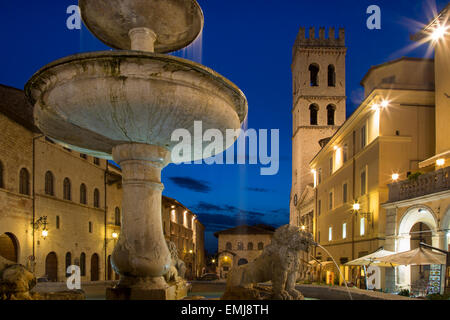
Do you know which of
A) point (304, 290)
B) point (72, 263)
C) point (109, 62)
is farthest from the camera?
point (72, 263)

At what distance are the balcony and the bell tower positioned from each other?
100 feet

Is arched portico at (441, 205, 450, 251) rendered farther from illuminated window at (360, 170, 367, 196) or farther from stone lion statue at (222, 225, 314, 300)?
stone lion statue at (222, 225, 314, 300)

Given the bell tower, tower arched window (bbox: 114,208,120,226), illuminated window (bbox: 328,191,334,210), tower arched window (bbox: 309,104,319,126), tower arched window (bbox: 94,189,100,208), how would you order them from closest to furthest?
1. tower arched window (bbox: 94,189,100,208)
2. illuminated window (bbox: 328,191,334,210)
3. tower arched window (bbox: 114,208,120,226)
4. the bell tower
5. tower arched window (bbox: 309,104,319,126)

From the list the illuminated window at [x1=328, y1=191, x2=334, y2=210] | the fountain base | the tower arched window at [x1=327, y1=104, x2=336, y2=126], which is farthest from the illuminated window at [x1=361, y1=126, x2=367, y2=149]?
the tower arched window at [x1=327, y1=104, x2=336, y2=126]

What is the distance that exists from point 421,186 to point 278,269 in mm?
13196

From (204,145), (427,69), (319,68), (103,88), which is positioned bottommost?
(204,145)

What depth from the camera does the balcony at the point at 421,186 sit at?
52.0 ft

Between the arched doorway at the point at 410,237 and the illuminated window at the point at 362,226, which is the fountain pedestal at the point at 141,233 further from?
the illuminated window at the point at 362,226

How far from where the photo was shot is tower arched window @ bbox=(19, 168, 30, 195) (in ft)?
70.8

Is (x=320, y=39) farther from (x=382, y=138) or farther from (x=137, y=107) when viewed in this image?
(x=137, y=107)
